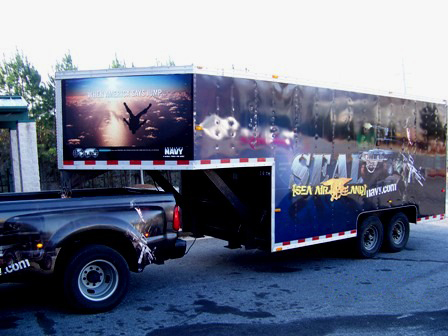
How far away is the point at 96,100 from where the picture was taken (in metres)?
6.75

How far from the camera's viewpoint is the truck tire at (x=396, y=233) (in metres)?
9.59

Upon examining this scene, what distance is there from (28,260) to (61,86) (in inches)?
110

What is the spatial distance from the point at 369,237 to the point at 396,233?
102 centimetres

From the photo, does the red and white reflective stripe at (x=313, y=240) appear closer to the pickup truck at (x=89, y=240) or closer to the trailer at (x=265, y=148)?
the trailer at (x=265, y=148)

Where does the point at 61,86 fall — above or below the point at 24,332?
above

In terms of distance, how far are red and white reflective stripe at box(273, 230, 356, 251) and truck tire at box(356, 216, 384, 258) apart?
12.4 inches

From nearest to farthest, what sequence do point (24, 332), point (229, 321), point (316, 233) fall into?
1. point (24, 332)
2. point (229, 321)
3. point (316, 233)

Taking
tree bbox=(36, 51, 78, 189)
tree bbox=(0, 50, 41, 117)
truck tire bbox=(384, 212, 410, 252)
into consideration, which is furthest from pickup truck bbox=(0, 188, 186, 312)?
tree bbox=(0, 50, 41, 117)

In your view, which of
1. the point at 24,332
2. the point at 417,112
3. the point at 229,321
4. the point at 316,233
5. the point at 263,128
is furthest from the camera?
the point at 417,112

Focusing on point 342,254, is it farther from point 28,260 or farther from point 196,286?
point 28,260

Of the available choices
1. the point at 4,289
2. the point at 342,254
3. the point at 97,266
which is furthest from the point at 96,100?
the point at 342,254

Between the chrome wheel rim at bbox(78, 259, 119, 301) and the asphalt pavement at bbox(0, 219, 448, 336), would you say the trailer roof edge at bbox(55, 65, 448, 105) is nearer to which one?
the chrome wheel rim at bbox(78, 259, 119, 301)

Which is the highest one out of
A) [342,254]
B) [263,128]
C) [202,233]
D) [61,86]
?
[61,86]

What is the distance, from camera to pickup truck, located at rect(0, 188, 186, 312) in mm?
5200
